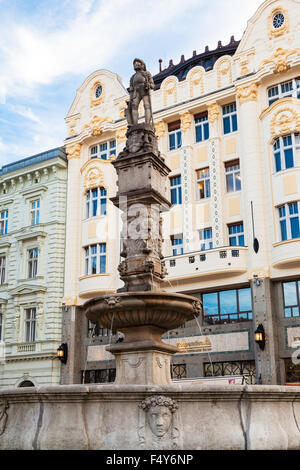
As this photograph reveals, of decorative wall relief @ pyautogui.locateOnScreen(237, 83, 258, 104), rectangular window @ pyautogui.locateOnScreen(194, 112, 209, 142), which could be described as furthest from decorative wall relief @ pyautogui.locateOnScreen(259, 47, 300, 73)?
rectangular window @ pyautogui.locateOnScreen(194, 112, 209, 142)

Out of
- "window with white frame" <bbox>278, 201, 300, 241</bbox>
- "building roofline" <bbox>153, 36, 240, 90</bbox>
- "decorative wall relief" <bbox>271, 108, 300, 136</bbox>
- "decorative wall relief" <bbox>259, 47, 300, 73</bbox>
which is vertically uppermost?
"building roofline" <bbox>153, 36, 240, 90</bbox>

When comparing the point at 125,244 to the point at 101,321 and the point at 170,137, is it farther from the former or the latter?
the point at 170,137

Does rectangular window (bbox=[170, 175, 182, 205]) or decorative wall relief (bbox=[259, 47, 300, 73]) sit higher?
decorative wall relief (bbox=[259, 47, 300, 73])

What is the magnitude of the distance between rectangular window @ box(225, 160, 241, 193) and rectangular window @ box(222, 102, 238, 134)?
190cm

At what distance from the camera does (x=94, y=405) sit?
745cm

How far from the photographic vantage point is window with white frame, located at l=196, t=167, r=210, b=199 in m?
29.2

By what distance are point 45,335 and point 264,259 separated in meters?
14.3

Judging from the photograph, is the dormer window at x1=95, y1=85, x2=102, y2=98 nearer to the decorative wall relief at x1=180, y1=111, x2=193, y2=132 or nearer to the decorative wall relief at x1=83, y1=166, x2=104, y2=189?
the decorative wall relief at x1=83, y1=166, x2=104, y2=189

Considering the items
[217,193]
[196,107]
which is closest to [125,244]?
[217,193]

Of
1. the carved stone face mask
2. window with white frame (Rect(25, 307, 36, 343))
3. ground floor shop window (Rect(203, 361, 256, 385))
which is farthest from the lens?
window with white frame (Rect(25, 307, 36, 343))

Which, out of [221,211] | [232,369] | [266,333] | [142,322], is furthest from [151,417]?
[221,211]

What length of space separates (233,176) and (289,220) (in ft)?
15.7

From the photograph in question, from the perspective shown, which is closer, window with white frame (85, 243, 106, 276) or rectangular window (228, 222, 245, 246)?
rectangular window (228, 222, 245, 246)
